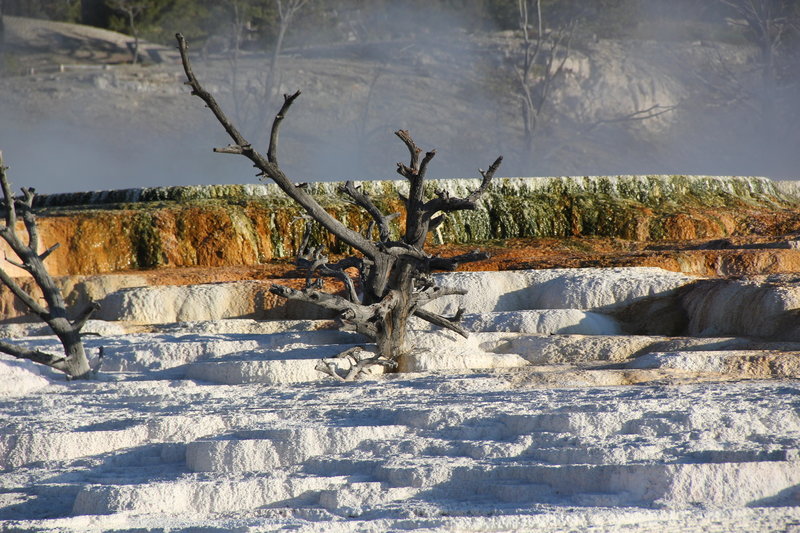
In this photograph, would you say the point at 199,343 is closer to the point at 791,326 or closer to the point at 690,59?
the point at 791,326

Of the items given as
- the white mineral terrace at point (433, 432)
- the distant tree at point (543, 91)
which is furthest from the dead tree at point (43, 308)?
the distant tree at point (543, 91)

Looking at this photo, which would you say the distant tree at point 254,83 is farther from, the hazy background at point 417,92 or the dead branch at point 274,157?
the dead branch at point 274,157

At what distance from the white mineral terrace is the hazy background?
20429 millimetres

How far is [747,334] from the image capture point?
6.80 meters

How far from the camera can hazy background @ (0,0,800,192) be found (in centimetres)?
2688

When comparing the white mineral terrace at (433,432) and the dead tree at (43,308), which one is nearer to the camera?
the white mineral terrace at (433,432)

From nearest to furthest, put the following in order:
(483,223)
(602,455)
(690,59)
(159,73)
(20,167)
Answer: (602,455), (483,223), (20,167), (159,73), (690,59)

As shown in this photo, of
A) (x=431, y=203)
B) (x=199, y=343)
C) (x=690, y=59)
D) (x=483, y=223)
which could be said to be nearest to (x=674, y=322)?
(x=431, y=203)

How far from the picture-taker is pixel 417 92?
2953cm

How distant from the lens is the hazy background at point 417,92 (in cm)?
2688

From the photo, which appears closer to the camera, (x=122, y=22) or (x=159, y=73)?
(x=159, y=73)

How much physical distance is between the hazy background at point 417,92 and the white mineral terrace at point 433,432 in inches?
804

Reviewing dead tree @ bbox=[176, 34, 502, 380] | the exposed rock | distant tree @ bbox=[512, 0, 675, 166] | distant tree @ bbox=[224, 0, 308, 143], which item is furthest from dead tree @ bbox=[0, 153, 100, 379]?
distant tree @ bbox=[224, 0, 308, 143]

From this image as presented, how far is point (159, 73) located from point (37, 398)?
24226mm
